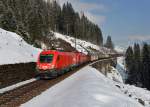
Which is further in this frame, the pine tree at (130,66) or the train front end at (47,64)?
the pine tree at (130,66)

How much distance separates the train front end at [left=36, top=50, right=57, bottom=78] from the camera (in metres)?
34.1

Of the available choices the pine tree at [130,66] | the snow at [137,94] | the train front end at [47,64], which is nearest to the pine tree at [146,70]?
the pine tree at [130,66]

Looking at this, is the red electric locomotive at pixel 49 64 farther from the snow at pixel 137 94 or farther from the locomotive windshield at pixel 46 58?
the snow at pixel 137 94

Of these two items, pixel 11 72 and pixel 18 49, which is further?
pixel 18 49

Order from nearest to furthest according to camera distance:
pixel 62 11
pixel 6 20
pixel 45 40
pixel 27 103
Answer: pixel 27 103 < pixel 6 20 < pixel 45 40 < pixel 62 11

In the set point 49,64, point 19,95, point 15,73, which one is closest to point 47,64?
point 49,64

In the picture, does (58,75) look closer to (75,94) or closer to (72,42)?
(75,94)

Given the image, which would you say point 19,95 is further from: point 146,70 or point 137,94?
point 146,70

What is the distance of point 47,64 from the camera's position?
34.8 metres

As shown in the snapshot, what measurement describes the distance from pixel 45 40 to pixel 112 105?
219 feet

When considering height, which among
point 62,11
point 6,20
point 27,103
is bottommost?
point 27,103

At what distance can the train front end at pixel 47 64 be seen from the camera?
3414cm

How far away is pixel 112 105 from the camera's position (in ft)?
56.4

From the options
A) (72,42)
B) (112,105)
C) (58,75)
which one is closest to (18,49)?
(58,75)
